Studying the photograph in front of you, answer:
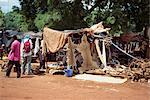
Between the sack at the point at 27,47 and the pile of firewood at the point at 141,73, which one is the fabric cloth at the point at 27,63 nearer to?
the sack at the point at 27,47

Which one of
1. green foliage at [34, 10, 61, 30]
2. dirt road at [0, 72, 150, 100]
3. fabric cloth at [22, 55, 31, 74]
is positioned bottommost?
dirt road at [0, 72, 150, 100]

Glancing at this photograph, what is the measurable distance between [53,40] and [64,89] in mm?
4798

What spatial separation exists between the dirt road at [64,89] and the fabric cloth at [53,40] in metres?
1.93

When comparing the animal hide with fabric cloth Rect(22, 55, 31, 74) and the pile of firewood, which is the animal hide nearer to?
→ the pile of firewood

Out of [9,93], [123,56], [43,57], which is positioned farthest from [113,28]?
[9,93]

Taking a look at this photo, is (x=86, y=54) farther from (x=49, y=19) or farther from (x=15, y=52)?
(x=49, y=19)

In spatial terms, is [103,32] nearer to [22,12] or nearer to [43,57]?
[43,57]

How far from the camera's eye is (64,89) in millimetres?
10641

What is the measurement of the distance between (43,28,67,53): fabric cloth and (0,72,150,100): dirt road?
1925 mm

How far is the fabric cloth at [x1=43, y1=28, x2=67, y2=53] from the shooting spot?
14.9 meters

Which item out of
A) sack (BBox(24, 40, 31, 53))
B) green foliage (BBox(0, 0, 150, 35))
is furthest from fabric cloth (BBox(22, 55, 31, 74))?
green foliage (BBox(0, 0, 150, 35))

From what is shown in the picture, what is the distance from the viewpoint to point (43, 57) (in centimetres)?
1548

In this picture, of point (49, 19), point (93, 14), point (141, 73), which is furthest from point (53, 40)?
point (93, 14)

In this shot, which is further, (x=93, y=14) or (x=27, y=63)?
(x=93, y=14)
